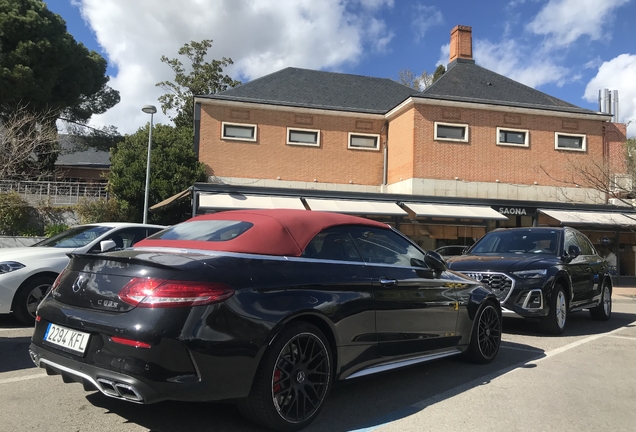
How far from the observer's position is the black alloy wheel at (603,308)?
9430mm

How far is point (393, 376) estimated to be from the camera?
5180mm

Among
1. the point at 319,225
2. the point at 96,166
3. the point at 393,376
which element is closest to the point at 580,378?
the point at 393,376

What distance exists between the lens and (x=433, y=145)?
72.0 feet

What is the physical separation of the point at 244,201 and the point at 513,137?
1299cm

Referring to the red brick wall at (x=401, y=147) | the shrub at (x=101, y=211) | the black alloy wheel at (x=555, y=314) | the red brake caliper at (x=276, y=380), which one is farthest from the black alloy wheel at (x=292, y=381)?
the shrub at (x=101, y=211)

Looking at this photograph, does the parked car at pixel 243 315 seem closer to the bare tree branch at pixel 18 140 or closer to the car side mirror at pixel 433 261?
the car side mirror at pixel 433 261

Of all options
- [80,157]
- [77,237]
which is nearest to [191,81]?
[80,157]

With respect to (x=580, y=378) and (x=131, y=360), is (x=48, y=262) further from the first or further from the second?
(x=580, y=378)

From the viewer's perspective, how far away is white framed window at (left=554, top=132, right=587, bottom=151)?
76.0 feet

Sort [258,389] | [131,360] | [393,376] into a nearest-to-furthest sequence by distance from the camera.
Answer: [131,360] < [258,389] < [393,376]

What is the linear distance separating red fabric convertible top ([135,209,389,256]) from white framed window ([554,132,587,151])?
21455 mm

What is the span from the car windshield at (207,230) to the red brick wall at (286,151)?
60.6 ft

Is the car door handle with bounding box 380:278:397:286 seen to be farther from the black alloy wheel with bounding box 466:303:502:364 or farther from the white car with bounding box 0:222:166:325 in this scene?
the white car with bounding box 0:222:166:325

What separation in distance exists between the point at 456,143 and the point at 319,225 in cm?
1912
